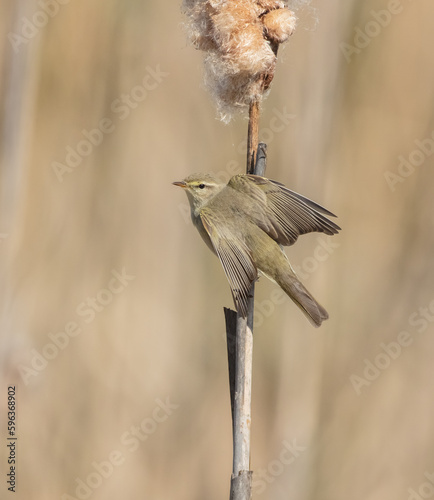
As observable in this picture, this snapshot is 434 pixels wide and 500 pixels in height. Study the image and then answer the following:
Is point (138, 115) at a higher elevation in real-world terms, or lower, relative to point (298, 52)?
lower

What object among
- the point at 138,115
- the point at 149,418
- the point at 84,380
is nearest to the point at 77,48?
the point at 138,115

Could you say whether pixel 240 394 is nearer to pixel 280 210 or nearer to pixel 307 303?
pixel 307 303

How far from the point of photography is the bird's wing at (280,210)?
5.83 feet

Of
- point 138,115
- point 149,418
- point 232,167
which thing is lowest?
point 149,418

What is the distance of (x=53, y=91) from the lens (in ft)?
9.28

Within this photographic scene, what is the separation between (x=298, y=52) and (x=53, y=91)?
1.13 meters

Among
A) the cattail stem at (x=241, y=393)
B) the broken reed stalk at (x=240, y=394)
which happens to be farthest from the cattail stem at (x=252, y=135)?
the broken reed stalk at (x=240, y=394)

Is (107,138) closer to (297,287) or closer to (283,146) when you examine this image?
(283,146)

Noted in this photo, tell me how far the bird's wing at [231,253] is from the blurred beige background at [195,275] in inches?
43.7

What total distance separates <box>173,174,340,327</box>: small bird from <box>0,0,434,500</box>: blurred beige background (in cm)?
103

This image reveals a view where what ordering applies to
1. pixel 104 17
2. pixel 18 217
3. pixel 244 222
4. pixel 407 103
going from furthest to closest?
pixel 407 103 < pixel 104 17 < pixel 18 217 < pixel 244 222

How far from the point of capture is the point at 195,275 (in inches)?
115

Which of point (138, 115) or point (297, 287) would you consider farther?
point (138, 115)

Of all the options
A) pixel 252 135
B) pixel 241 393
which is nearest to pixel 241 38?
pixel 252 135
